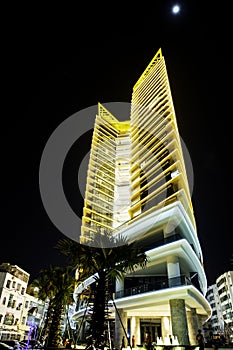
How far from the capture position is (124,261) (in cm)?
1094

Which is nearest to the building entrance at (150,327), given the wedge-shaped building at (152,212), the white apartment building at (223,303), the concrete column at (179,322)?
the wedge-shaped building at (152,212)

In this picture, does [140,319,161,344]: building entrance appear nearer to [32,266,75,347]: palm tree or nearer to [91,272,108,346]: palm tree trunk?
[32,266,75,347]: palm tree

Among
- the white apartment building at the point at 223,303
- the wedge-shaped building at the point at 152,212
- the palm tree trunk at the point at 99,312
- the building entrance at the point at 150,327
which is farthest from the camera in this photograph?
the white apartment building at the point at 223,303

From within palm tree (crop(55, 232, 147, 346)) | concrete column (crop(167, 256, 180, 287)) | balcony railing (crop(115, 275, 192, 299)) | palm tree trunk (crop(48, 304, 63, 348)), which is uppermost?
concrete column (crop(167, 256, 180, 287))

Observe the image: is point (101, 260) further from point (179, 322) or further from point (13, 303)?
point (13, 303)

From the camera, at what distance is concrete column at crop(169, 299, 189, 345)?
18.5m

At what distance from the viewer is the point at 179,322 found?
18906 millimetres

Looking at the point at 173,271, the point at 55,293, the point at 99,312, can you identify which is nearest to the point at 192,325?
the point at 173,271

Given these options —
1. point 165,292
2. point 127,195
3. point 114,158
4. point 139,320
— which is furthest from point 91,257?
point 114,158

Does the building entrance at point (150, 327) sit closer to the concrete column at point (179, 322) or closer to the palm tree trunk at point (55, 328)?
the concrete column at point (179, 322)

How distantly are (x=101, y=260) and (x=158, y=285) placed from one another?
14016 mm

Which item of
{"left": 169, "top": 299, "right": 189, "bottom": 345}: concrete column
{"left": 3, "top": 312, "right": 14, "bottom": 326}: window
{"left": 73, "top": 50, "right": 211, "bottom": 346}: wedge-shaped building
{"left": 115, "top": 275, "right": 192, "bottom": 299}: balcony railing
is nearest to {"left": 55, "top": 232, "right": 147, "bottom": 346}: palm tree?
{"left": 73, "top": 50, "right": 211, "bottom": 346}: wedge-shaped building

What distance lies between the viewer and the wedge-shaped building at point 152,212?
2214cm

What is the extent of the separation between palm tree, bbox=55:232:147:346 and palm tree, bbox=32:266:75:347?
766cm
